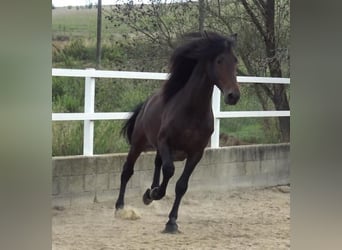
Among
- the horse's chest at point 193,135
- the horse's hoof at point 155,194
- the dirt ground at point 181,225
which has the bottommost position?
the dirt ground at point 181,225

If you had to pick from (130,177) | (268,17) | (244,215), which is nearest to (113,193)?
(130,177)

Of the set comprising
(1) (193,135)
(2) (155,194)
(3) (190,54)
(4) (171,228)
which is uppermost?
(3) (190,54)

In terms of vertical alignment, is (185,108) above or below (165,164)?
above

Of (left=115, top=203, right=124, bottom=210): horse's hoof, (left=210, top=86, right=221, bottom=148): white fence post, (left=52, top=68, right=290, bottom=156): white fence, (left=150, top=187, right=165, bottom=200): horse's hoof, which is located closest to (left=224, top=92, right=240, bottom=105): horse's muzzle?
(left=52, top=68, right=290, bottom=156): white fence

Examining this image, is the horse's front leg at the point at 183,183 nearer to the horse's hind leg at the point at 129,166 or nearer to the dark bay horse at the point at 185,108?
the dark bay horse at the point at 185,108

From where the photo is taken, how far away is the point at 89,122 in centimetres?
211

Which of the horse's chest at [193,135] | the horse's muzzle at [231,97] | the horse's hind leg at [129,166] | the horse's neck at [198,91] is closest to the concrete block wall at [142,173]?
the horse's hind leg at [129,166]

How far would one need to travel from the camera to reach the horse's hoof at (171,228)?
194 centimetres

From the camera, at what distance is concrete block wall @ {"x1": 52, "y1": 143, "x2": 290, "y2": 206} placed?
200 cm

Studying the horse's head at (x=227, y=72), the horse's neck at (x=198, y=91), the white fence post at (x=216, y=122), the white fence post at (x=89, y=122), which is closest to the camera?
the horse's head at (x=227, y=72)

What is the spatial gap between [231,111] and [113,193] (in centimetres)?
63

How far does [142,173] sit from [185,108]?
0.36 m

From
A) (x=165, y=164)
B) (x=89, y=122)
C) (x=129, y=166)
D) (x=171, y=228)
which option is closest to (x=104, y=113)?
(x=89, y=122)

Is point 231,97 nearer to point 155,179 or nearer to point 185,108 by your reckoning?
point 185,108
